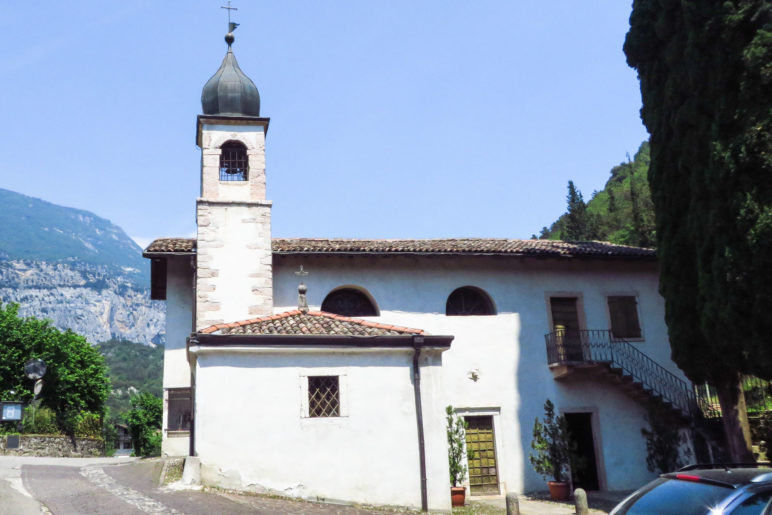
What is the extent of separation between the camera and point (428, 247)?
1855 centimetres

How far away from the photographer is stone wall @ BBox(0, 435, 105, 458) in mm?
21922

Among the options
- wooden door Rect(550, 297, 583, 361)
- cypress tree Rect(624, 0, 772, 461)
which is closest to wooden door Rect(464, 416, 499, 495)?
wooden door Rect(550, 297, 583, 361)

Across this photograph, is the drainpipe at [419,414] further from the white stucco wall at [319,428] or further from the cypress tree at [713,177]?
the cypress tree at [713,177]

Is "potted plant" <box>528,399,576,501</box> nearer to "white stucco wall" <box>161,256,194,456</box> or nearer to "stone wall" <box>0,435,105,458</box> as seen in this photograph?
"white stucco wall" <box>161,256,194,456</box>

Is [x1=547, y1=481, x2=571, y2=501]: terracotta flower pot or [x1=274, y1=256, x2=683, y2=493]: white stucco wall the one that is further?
[x1=274, y1=256, x2=683, y2=493]: white stucco wall

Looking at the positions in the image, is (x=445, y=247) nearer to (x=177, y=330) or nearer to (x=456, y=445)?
(x=456, y=445)

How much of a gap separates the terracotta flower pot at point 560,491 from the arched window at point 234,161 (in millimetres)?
11433

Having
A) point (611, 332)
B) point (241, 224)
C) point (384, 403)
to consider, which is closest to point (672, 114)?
point (611, 332)

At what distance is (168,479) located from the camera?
42.6 ft

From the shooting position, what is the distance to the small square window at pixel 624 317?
19469mm

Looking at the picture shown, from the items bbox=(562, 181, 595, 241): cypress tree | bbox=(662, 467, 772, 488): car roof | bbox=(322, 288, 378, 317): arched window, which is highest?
bbox=(562, 181, 595, 241): cypress tree

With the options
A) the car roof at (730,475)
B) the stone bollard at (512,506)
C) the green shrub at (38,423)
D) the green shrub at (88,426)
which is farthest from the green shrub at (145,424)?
the car roof at (730,475)

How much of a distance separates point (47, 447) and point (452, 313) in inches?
627

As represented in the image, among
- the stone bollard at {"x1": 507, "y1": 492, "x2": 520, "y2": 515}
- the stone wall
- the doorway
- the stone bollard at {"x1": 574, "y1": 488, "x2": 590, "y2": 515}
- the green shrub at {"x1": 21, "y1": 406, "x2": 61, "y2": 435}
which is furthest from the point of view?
the green shrub at {"x1": 21, "y1": 406, "x2": 61, "y2": 435}
